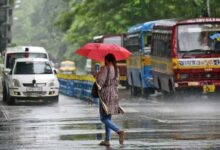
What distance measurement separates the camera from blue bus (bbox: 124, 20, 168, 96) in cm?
3550

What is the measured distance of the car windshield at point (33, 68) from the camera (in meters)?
30.9

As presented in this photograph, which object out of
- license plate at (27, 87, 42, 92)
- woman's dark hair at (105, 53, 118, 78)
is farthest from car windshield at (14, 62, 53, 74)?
woman's dark hair at (105, 53, 118, 78)

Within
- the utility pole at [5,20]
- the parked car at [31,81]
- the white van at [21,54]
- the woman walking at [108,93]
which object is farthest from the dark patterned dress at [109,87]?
the utility pole at [5,20]

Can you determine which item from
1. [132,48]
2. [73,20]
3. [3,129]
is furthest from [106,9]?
[3,129]

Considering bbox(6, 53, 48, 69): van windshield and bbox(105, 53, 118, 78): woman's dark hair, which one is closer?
bbox(105, 53, 118, 78): woman's dark hair

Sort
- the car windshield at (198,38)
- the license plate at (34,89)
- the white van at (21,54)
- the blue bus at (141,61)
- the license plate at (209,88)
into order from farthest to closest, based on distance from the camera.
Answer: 1. the blue bus at (141,61)
2. the white van at (21,54)
3. the license plate at (34,89)
4. the license plate at (209,88)
5. the car windshield at (198,38)

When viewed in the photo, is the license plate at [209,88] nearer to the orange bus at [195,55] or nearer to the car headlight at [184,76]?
the orange bus at [195,55]

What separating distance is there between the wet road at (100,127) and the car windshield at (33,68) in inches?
84.4

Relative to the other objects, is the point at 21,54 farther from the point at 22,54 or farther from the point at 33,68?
the point at 33,68

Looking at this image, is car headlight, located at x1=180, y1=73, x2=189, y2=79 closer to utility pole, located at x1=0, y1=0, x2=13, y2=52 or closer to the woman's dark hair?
the woman's dark hair

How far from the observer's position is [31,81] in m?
30.0

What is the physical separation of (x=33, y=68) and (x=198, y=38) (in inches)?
261

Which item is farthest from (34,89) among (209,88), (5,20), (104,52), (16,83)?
(5,20)

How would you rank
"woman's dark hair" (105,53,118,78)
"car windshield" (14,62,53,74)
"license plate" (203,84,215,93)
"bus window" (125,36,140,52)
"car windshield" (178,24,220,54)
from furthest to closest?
"bus window" (125,36,140,52) → "car windshield" (14,62,53,74) → "license plate" (203,84,215,93) → "car windshield" (178,24,220,54) → "woman's dark hair" (105,53,118,78)
